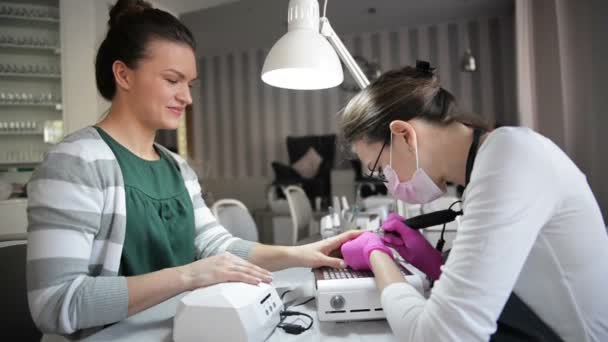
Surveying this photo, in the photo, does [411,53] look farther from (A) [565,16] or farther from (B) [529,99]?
(A) [565,16]

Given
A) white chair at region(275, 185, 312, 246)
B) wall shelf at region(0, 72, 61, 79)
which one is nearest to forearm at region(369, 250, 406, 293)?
white chair at region(275, 185, 312, 246)

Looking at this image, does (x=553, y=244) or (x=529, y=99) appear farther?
(x=529, y=99)

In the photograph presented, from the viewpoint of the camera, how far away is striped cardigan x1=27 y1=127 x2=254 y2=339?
72cm

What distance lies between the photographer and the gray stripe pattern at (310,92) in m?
5.02

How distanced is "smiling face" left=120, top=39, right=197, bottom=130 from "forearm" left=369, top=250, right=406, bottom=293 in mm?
644

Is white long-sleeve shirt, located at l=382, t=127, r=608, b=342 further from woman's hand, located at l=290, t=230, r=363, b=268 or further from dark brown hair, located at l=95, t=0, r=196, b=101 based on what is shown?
dark brown hair, located at l=95, t=0, r=196, b=101

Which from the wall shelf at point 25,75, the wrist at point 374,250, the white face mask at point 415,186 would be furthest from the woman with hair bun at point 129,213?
the wall shelf at point 25,75

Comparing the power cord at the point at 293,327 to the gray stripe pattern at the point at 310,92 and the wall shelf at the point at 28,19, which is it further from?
the gray stripe pattern at the point at 310,92

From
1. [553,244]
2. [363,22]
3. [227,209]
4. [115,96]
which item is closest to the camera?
[553,244]

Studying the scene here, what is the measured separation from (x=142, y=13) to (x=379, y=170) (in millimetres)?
744

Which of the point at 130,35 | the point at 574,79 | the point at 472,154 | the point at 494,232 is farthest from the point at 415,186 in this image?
the point at 574,79

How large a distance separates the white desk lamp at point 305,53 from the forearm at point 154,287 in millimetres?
580

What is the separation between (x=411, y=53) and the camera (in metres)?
5.34

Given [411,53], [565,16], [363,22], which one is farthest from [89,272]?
[411,53]
